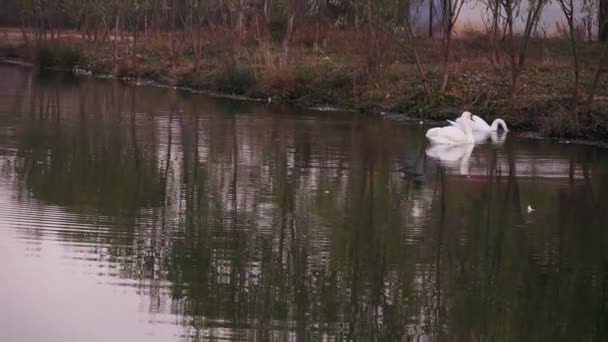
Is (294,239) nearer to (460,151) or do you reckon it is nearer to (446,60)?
(460,151)

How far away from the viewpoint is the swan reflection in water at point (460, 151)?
20719mm

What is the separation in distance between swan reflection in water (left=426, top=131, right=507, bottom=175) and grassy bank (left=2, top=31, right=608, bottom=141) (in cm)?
130

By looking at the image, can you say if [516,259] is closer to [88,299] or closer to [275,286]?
[275,286]

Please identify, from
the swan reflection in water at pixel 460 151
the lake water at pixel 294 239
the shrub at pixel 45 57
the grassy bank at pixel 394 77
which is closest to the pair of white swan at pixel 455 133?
the swan reflection in water at pixel 460 151

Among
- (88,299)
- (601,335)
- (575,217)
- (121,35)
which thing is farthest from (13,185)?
(121,35)

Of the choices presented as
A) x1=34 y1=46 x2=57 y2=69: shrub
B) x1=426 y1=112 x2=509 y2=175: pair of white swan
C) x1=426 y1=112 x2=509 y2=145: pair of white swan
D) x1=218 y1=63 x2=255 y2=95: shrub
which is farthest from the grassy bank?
x1=34 y1=46 x2=57 y2=69: shrub

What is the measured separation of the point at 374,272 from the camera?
11516 mm

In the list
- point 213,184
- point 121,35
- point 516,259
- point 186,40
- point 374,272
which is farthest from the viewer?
point 121,35

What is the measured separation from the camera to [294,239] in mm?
13008

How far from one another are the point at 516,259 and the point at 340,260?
1.92m

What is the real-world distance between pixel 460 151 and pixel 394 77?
11071 mm

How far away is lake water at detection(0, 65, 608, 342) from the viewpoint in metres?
9.66

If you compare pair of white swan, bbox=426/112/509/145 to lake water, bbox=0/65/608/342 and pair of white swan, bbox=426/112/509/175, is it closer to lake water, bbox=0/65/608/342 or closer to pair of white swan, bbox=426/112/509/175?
pair of white swan, bbox=426/112/509/175

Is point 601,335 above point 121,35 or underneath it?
underneath
